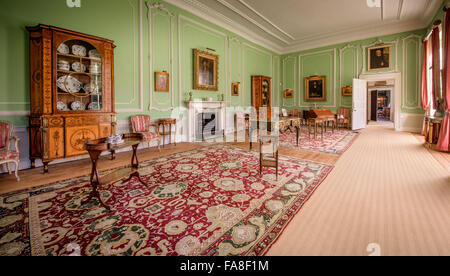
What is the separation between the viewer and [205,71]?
689 centimetres

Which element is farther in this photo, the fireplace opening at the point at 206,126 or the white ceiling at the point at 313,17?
the fireplace opening at the point at 206,126

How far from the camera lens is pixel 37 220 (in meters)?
2.00

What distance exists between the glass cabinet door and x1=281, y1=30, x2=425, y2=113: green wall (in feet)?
29.2

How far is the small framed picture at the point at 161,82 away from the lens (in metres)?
5.59

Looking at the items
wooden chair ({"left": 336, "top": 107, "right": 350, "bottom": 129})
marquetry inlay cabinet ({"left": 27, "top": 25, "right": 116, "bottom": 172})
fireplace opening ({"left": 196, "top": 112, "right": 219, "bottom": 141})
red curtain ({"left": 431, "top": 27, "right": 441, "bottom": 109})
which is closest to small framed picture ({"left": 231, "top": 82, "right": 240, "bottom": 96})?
fireplace opening ({"left": 196, "top": 112, "right": 219, "bottom": 141})

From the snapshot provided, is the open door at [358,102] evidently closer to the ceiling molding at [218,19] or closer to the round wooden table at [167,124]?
the ceiling molding at [218,19]

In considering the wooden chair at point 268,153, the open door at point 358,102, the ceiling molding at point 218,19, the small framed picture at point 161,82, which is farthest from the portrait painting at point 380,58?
the small framed picture at point 161,82

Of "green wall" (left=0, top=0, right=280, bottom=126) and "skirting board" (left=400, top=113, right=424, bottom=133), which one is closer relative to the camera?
"green wall" (left=0, top=0, right=280, bottom=126)

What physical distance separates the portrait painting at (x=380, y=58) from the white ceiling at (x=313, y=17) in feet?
1.89

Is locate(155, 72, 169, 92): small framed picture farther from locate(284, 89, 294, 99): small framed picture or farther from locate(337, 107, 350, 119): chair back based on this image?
locate(337, 107, 350, 119): chair back

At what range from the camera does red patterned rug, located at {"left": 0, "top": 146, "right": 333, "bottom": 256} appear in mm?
1634

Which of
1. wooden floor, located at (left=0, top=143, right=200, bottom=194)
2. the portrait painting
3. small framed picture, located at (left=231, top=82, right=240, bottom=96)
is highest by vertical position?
the portrait painting

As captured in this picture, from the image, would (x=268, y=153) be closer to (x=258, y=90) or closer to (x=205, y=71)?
(x=205, y=71)
